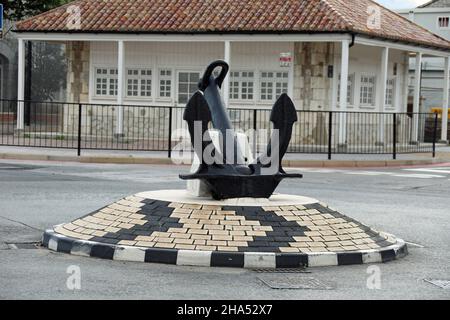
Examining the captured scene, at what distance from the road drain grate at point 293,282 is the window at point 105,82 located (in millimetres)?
23686

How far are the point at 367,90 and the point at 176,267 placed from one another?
23.5 meters

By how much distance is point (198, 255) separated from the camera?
8367 millimetres

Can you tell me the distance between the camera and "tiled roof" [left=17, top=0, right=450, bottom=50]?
1093 inches

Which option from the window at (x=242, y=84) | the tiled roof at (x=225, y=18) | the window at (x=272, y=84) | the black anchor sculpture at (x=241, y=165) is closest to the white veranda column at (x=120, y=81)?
the tiled roof at (x=225, y=18)

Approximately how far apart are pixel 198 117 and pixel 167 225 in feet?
3.85

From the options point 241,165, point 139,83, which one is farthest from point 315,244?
point 139,83

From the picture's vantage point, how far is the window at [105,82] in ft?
102

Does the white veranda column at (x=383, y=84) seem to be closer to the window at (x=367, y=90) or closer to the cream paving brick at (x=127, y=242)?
the window at (x=367, y=90)

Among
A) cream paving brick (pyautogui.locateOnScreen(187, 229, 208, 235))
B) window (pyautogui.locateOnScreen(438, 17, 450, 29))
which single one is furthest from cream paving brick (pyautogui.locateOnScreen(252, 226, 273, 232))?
window (pyautogui.locateOnScreen(438, 17, 450, 29))

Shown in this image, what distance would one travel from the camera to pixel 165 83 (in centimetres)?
3055

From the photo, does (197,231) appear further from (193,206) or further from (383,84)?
(383,84)

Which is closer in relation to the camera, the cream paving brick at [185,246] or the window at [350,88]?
the cream paving brick at [185,246]
